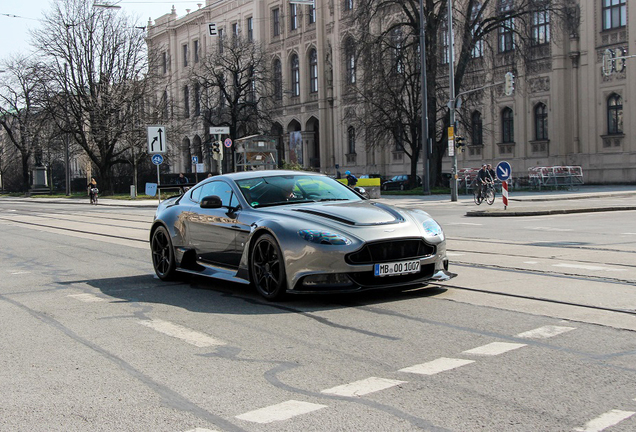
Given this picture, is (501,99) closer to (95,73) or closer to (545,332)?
(95,73)

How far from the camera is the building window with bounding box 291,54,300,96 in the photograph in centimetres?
7130

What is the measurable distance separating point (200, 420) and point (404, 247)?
382 centimetres

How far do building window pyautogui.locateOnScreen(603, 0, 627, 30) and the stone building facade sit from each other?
0.19ft

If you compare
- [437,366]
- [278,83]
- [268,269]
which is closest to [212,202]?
[268,269]

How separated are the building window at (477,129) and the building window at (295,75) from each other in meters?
21.6

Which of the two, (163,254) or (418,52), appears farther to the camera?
(418,52)

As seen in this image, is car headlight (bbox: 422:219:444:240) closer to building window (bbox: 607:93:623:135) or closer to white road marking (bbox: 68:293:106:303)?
white road marking (bbox: 68:293:106:303)

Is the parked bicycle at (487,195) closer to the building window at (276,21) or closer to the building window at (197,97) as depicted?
the building window at (197,97)

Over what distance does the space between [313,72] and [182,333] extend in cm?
6430

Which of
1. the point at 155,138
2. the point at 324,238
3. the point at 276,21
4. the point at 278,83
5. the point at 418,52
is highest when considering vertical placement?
the point at 276,21

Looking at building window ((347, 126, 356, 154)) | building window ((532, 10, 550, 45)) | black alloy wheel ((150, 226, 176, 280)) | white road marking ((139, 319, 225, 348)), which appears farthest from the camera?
building window ((347, 126, 356, 154))

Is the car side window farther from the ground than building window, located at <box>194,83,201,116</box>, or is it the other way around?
building window, located at <box>194,83,201,116</box>

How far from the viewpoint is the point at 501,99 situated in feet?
170

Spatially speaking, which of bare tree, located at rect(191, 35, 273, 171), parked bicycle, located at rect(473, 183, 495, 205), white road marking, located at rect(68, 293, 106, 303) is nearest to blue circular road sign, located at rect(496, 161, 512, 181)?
parked bicycle, located at rect(473, 183, 495, 205)
